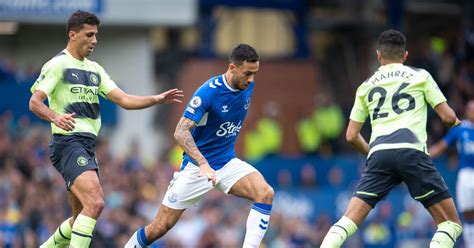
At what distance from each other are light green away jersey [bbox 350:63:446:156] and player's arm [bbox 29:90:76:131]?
3134 millimetres

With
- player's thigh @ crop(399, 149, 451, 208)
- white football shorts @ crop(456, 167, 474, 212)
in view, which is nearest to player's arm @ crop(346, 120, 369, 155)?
player's thigh @ crop(399, 149, 451, 208)

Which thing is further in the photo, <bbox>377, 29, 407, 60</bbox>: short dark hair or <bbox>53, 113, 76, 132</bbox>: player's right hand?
<bbox>377, 29, 407, 60</bbox>: short dark hair

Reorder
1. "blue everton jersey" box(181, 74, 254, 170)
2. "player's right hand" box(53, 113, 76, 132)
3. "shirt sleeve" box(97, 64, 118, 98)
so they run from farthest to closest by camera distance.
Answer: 1. "shirt sleeve" box(97, 64, 118, 98)
2. "blue everton jersey" box(181, 74, 254, 170)
3. "player's right hand" box(53, 113, 76, 132)

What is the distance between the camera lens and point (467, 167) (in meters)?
16.0

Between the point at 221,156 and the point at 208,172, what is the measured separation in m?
0.88

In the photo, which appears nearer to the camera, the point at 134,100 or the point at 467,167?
the point at 134,100

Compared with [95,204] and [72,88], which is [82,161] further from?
[72,88]

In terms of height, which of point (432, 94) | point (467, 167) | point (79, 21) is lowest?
point (467, 167)

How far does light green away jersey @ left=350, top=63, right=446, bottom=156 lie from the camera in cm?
1074

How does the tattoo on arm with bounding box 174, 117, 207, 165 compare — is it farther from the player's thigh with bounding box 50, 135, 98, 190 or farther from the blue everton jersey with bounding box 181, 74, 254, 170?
the player's thigh with bounding box 50, 135, 98, 190

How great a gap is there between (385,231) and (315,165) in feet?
15.4

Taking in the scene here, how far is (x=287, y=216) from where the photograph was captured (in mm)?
22562

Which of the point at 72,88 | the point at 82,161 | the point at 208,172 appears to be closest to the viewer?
the point at 208,172

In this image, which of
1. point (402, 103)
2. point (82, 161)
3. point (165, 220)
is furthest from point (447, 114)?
point (82, 161)
